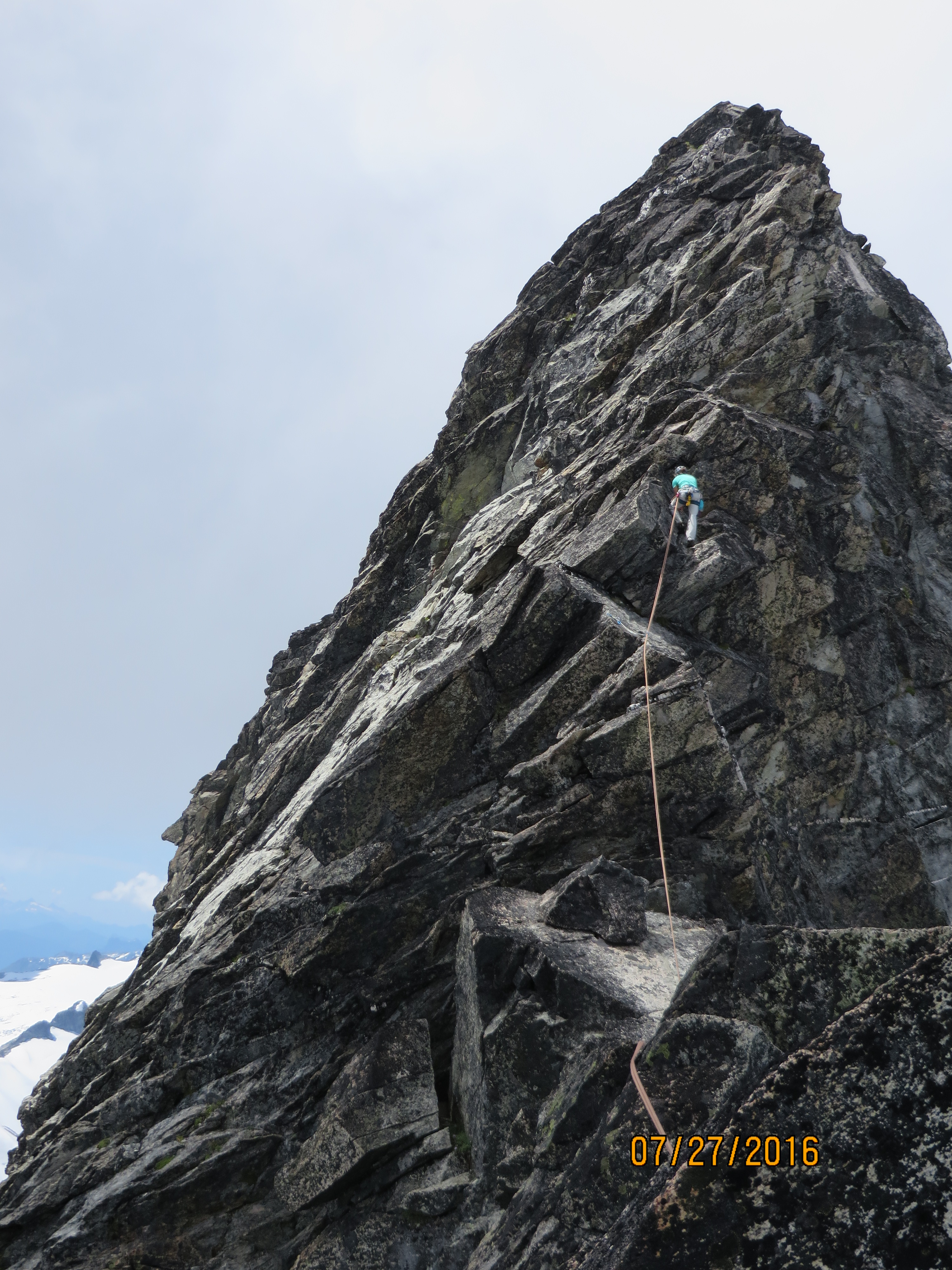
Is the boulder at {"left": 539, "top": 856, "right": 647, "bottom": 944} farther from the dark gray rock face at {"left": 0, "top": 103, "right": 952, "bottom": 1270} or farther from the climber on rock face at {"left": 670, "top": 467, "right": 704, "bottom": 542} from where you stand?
the climber on rock face at {"left": 670, "top": 467, "right": 704, "bottom": 542}

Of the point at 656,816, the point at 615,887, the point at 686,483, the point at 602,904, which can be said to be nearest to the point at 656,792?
the point at 656,816

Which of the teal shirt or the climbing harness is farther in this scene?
the teal shirt

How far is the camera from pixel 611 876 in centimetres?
1393

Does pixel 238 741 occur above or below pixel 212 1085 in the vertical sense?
above

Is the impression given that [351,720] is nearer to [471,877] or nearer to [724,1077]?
[471,877]

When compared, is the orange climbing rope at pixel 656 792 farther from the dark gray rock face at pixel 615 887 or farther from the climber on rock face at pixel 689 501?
the climber on rock face at pixel 689 501

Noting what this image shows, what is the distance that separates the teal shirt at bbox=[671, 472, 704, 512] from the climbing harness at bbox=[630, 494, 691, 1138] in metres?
0.27

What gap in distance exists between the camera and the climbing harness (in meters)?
7.30

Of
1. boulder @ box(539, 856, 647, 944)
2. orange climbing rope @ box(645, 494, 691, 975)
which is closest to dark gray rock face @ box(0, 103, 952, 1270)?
boulder @ box(539, 856, 647, 944)

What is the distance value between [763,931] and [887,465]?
20.7 m

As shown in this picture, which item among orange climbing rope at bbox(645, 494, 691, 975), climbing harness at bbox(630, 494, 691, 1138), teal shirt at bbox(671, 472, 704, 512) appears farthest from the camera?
teal shirt at bbox(671, 472, 704, 512)

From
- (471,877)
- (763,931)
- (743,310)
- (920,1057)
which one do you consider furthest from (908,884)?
(743,310)

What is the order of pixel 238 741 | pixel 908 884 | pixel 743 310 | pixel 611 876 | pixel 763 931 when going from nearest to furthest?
pixel 763 931, pixel 611 876, pixel 908 884, pixel 743 310, pixel 238 741

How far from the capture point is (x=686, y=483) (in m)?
19.6
